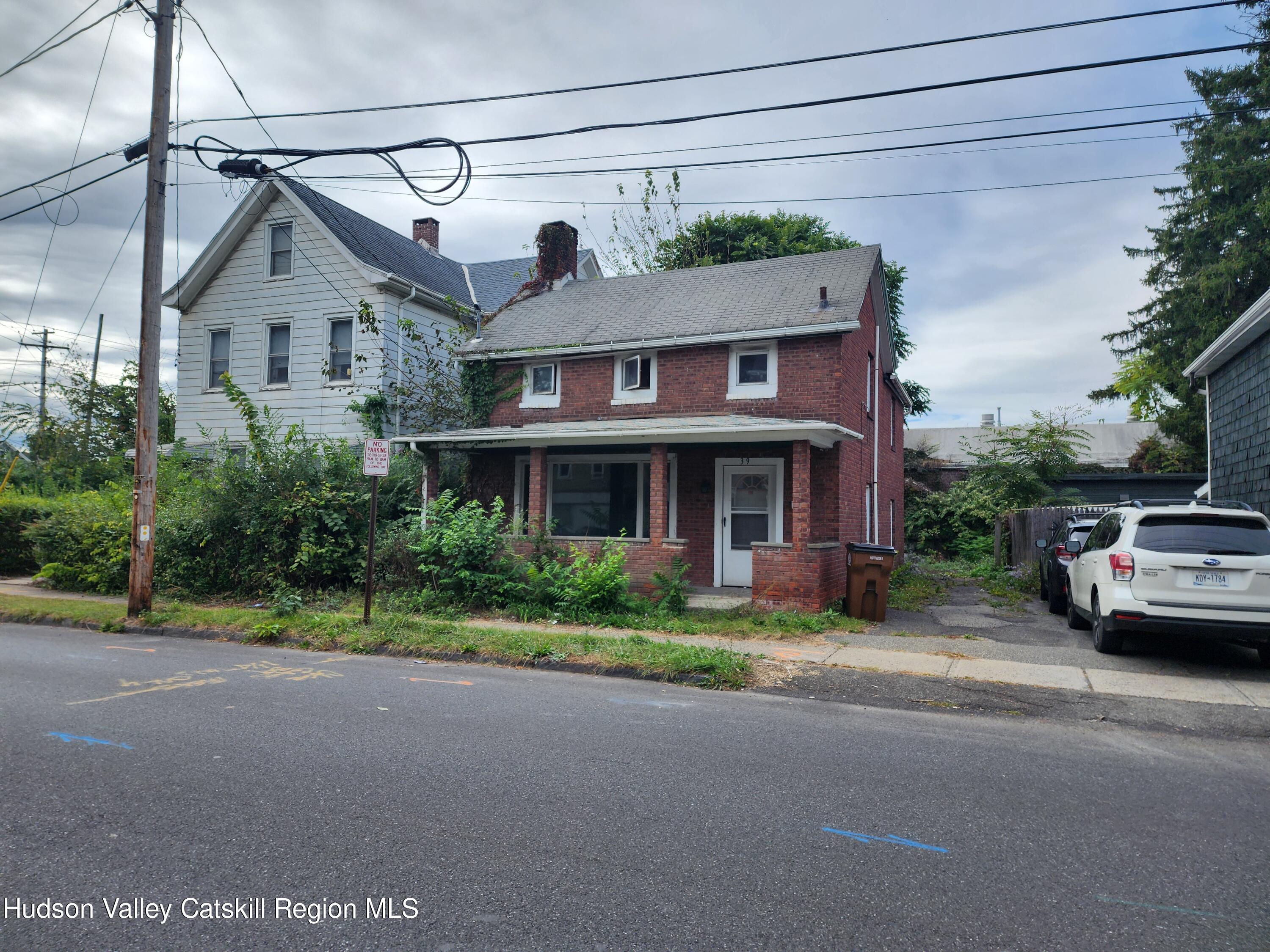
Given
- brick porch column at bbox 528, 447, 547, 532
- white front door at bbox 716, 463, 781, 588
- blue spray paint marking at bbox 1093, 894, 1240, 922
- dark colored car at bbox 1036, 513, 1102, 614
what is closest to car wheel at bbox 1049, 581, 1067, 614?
dark colored car at bbox 1036, 513, 1102, 614

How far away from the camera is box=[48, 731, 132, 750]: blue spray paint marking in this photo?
5.37m

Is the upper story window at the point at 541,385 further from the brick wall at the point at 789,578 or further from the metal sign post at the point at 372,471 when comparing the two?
the brick wall at the point at 789,578

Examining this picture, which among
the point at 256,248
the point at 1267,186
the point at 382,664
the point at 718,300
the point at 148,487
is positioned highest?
the point at 1267,186

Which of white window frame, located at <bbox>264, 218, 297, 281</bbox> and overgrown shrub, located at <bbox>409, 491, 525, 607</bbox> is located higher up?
white window frame, located at <bbox>264, 218, 297, 281</bbox>

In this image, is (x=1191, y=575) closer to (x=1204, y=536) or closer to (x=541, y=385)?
(x=1204, y=536)

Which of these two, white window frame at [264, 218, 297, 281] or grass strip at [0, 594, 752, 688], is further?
white window frame at [264, 218, 297, 281]

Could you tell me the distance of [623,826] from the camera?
407 centimetres

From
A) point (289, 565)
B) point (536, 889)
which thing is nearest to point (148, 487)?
point (289, 565)

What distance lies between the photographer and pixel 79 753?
5176 mm

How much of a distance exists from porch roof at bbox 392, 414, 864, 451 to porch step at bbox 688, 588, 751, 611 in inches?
104

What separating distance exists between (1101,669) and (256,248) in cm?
2013

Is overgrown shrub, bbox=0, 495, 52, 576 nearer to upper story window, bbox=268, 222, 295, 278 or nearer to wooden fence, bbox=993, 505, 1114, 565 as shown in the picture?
upper story window, bbox=268, 222, 295, 278

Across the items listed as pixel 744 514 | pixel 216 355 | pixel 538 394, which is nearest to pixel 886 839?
pixel 744 514

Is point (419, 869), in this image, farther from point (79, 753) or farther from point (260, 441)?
point (260, 441)
